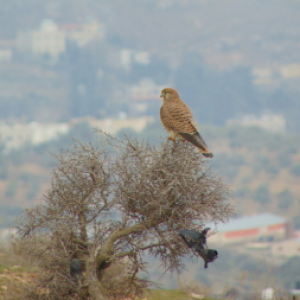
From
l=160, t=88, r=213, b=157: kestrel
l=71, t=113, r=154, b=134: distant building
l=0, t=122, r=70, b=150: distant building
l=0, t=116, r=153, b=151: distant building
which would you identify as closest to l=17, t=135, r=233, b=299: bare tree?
l=160, t=88, r=213, b=157: kestrel

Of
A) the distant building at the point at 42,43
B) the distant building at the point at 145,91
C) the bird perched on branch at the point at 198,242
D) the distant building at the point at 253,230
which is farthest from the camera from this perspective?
the distant building at the point at 42,43

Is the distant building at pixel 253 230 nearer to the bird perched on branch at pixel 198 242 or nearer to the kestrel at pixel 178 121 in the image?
the kestrel at pixel 178 121

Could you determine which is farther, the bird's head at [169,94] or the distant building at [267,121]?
the distant building at [267,121]

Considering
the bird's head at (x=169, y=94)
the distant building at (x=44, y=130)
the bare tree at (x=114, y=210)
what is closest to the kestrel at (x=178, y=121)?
the bird's head at (x=169, y=94)

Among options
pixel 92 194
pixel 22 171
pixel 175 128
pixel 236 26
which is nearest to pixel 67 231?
pixel 92 194

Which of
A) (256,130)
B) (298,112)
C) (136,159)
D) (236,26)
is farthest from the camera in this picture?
(236,26)

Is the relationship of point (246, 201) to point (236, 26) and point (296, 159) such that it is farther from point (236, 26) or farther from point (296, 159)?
point (236, 26)
